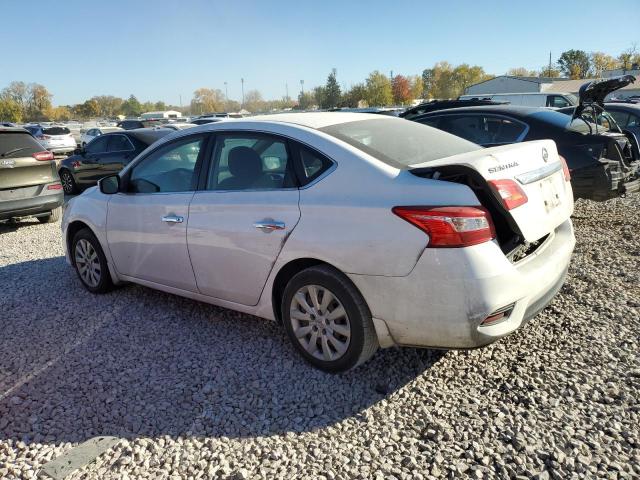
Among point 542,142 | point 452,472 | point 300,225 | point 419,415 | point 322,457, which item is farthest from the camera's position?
point 542,142

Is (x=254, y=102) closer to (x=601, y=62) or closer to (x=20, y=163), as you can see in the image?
(x=601, y=62)

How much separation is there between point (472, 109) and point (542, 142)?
3.69 metres

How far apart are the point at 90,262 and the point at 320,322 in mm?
2800

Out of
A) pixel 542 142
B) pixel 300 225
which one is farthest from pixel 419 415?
pixel 542 142

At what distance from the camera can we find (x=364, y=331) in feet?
9.50

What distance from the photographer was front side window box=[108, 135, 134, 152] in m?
9.98

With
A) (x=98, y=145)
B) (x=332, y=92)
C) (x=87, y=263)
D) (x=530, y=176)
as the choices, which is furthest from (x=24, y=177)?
(x=332, y=92)

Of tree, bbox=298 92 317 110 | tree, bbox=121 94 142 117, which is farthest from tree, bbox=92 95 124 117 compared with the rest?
tree, bbox=298 92 317 110

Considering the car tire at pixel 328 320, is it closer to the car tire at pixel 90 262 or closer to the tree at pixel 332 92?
the car tire at pixel 90 262

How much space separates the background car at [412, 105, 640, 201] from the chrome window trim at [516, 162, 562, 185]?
9.51 feet

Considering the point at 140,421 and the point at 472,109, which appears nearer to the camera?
the point at 140,421

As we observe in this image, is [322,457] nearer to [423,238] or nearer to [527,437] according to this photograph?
[527,437]

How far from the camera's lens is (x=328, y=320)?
3068mm

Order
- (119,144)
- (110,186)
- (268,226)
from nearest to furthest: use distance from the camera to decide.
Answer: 1. (268,226)
2. (110,186)
3. (119,144)
